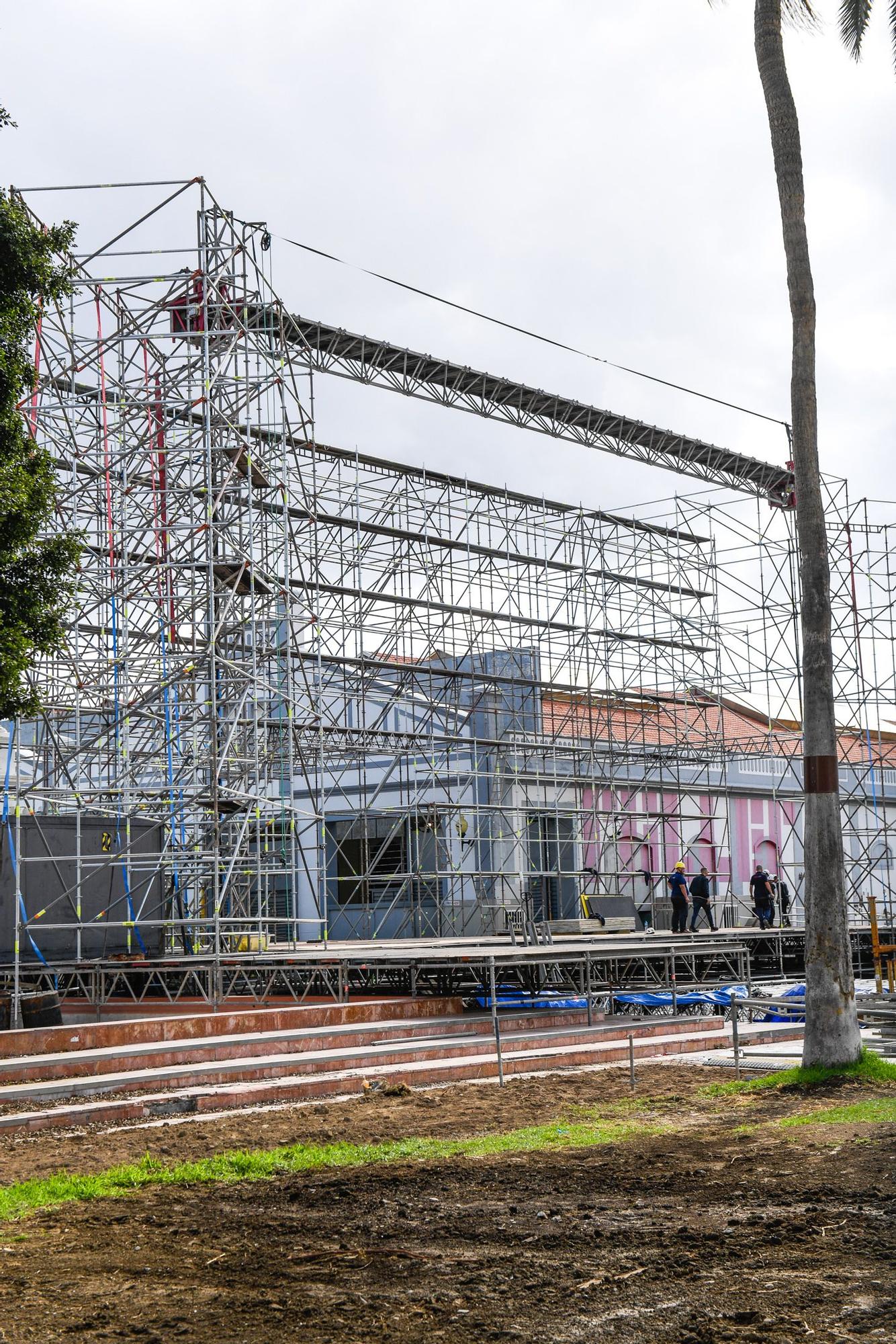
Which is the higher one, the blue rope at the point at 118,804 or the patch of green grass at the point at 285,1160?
the blue rope at the point at 118,804

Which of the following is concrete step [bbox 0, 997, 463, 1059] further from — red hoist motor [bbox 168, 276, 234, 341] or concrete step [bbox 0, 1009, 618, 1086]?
red hoist motor [bbox 168, 276, 234, 341]

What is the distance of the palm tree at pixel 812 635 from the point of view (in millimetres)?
13203

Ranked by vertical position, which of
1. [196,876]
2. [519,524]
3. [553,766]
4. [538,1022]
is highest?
[519,524]

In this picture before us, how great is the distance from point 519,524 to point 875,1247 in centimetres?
2741

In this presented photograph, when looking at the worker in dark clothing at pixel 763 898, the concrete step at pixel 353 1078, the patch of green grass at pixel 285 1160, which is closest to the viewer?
the patch of green grass at pixel 285 1160

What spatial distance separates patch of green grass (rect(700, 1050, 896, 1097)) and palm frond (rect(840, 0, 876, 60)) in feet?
36.9

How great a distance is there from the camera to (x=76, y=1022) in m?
19.5

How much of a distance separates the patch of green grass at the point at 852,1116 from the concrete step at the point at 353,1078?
4407 millimetres

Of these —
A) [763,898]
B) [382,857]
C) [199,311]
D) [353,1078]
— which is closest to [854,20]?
[199,311]

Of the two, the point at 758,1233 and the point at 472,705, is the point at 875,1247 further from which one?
the point at 472,705

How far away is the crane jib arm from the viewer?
2545 centimetres

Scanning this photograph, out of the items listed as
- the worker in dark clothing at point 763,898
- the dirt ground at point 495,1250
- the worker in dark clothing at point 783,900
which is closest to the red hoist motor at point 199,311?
the dirt ground at point 495,1250

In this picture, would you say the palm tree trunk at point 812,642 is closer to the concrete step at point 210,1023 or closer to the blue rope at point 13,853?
the concrete step at point 210,1023

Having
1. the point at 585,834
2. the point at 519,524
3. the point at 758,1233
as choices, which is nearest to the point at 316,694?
the point at 519,524
